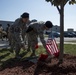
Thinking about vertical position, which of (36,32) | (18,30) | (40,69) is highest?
(18,30)

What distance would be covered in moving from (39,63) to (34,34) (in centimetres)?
278

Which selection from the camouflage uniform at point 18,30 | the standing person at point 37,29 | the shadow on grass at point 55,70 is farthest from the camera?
the camouflage uniform at point 18,30

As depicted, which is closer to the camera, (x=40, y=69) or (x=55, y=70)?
(x=55, y=70)

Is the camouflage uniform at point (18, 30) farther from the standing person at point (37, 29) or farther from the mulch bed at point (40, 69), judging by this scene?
the mulch bed at point (40, 69)

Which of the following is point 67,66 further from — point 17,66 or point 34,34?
point 34,34

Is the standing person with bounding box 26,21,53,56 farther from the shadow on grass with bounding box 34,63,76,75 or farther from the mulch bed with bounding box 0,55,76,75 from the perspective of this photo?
the shadow on grass with bounding box 34,63,76,75

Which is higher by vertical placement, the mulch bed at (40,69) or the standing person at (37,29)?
the standing person at (37,29)

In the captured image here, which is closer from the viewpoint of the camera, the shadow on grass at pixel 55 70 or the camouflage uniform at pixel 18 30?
the shadow on grass at pixel 55 70

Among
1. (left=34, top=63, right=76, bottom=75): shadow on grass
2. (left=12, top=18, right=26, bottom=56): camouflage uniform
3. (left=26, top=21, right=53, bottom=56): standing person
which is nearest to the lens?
(left=34, top=63, right=76, bottom=75): shadow on grass

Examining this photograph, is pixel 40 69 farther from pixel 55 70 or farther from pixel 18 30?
pixel 18 30

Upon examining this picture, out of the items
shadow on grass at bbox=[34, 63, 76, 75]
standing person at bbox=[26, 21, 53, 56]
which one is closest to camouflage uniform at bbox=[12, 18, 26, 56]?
standing person at bbox=[26, 21, 53, 56]

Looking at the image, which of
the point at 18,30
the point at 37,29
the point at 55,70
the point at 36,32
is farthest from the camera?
the point at 36,32

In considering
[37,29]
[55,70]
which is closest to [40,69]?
[55,70]

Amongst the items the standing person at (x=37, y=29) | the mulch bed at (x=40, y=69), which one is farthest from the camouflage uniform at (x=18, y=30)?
the mulch bed at (x=40, y=69)
